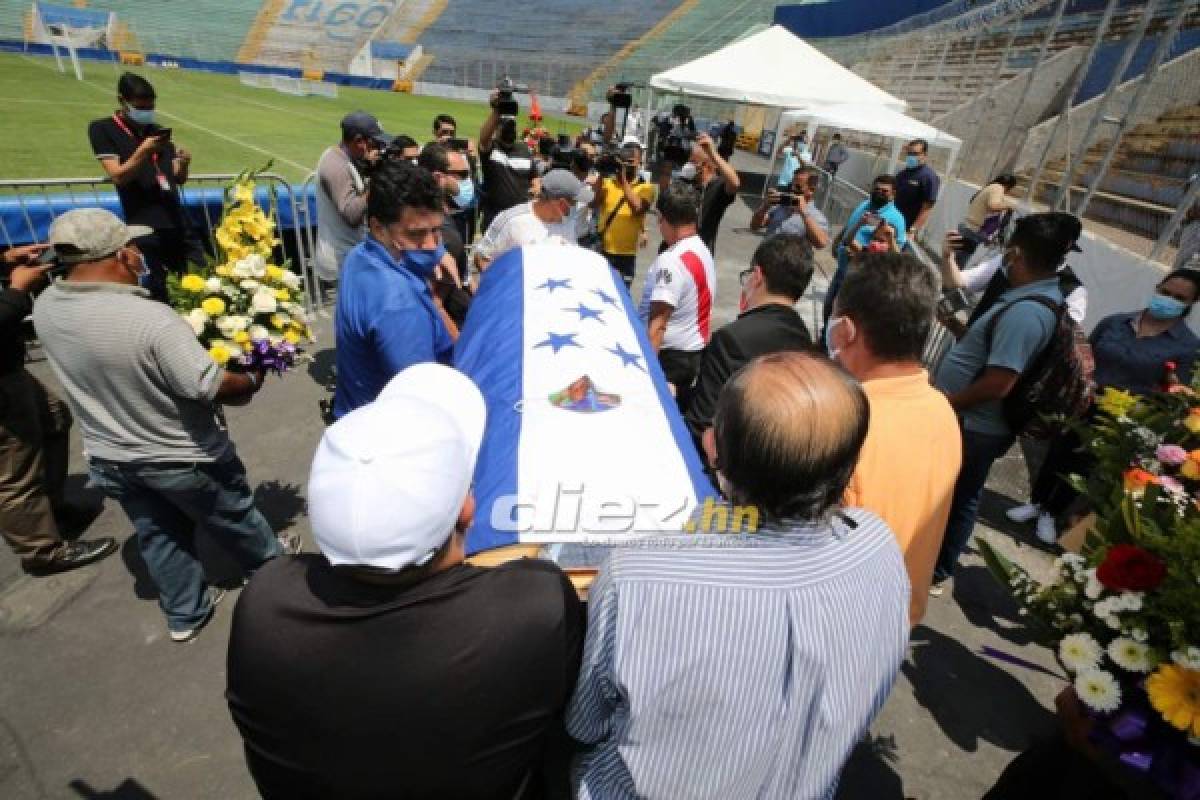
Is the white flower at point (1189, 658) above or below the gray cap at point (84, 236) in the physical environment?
below

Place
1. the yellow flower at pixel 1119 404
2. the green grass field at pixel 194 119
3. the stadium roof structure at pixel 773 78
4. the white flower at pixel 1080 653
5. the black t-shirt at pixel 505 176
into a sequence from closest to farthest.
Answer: the white flower at pixel 1080 653, the yellow flower at pixel 1119 404, the black t-shirt at pixel 505 176, the stadium roof structure at pixel 773 78, the green grass field at pixel 194 119

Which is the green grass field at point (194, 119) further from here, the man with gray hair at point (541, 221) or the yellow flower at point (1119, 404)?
the yellow flower at point (1119, 404)

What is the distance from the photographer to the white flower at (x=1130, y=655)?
1.28 meters

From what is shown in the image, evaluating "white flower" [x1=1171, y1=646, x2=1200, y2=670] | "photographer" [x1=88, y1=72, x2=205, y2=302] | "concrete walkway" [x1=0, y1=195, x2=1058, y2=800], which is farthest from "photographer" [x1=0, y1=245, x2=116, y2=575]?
"white flower" [x1=1171, y1=646, x2=1200, y2=670]

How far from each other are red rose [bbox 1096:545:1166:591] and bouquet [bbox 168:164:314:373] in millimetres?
2920

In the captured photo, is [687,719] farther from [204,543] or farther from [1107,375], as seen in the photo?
[1107,375]

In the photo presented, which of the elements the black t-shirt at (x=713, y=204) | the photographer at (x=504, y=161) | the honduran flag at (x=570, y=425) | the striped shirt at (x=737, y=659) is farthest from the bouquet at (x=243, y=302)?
the black t-shirt at (x=713, y=204)

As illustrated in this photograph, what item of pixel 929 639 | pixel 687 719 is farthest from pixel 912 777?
pixel 687 719

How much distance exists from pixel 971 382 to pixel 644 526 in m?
1.99

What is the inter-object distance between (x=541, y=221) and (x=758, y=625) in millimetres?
3711

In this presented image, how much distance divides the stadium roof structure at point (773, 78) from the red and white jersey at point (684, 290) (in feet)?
27.5

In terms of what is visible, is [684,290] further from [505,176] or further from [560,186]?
[505,176]

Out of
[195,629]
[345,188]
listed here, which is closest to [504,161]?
[345,188]

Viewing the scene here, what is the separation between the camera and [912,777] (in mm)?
2490
